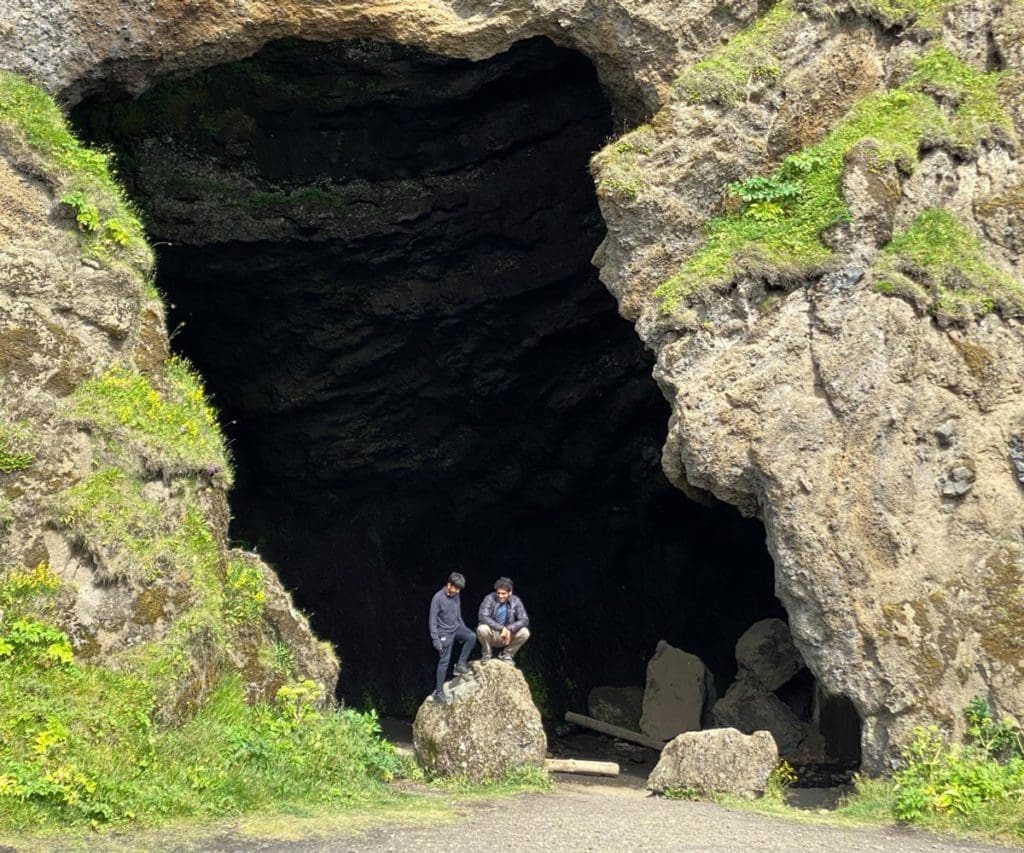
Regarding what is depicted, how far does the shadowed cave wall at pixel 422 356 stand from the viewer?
18172 millimetres

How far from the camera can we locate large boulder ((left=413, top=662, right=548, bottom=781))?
40.2 ft

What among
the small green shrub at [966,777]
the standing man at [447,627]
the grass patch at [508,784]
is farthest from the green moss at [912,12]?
the grass patch at [508,784]

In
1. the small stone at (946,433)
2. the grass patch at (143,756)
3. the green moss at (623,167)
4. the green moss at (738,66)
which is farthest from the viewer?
the green moss at (738,66)

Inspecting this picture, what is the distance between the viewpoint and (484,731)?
12344mm

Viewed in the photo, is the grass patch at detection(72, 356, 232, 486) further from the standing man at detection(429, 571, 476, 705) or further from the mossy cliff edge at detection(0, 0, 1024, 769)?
the standing man at detection(429, 571, 476, 705)

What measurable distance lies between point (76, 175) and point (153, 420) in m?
2.44

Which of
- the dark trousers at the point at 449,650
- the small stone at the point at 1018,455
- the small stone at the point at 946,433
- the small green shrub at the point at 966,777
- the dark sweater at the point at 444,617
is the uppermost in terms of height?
the small stone at the point at 946,433

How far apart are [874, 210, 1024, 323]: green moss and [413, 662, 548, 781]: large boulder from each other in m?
5.13

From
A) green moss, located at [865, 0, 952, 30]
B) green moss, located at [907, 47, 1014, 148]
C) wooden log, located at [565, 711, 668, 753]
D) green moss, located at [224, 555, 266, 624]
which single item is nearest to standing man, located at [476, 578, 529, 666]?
green moss, located at [224, 555, 266, 624]

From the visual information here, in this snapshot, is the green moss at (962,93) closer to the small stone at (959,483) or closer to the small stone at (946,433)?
the small stone at (946,433)

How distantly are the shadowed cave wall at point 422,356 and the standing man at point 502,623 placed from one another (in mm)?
6876

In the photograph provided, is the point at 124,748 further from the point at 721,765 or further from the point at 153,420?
the point at 721,765

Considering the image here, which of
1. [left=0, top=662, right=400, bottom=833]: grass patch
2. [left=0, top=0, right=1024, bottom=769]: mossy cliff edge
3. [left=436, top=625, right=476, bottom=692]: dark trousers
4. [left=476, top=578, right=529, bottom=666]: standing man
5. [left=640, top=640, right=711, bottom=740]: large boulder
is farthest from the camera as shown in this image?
[left=640, top=640, right=711, bottom=740]: large boulder

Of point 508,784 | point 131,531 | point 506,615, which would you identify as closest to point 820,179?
point 506,615
